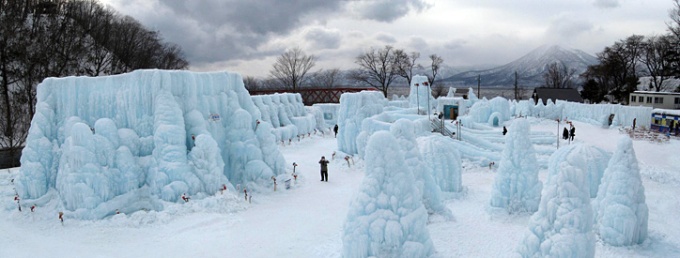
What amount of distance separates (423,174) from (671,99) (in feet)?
122

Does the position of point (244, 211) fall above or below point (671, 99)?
below

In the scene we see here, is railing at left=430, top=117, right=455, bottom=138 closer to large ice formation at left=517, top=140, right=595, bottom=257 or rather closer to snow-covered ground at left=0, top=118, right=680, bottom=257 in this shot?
snow-covered ground at left=0, top=118, right=680, bottom=257

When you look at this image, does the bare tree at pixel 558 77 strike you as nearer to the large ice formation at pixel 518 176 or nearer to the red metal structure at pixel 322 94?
the red metal structure at pixel 322 94

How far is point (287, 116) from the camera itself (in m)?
35.8

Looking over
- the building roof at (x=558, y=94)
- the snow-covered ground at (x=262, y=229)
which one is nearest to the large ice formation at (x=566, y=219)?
the snow-covered ground at (x=262, y=229)

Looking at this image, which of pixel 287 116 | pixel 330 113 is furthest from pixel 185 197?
pixel 330 113

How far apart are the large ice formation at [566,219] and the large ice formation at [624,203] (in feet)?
12.2

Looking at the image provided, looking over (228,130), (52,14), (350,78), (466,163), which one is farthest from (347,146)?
(350,78)

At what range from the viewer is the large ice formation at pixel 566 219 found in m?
8.12

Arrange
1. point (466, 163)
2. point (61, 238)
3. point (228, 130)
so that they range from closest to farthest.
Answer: point (61, 238), point (228, 130), point (466, 163)

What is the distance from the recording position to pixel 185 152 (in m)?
15.5

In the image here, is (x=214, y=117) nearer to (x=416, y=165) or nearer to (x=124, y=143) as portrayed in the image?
(x=124, y=143)

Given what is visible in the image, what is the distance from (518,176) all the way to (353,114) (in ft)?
45.8

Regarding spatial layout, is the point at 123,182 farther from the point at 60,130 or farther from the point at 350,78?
the point at 350,78
